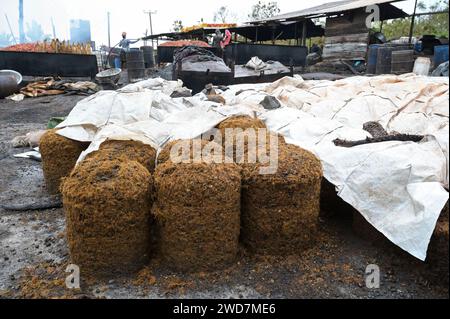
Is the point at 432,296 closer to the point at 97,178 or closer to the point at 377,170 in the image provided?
the point at 377,170

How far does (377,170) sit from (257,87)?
399cm

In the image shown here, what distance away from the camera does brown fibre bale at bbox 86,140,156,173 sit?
117 inches

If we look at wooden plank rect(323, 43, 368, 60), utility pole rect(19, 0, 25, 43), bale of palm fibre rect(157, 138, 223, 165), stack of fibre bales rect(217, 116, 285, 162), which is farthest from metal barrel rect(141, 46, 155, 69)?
utility pole rect(19, 0, 25, 43)

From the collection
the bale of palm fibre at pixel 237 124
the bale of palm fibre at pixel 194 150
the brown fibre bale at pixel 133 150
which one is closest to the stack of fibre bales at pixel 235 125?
the bale of palm fibre at pixel 237 124

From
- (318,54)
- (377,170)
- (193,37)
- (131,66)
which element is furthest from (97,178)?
(193,37)

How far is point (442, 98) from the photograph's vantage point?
12.5 feet

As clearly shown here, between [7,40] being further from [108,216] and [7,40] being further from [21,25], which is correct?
[108,216]

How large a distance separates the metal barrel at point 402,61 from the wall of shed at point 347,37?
3000 millimetres

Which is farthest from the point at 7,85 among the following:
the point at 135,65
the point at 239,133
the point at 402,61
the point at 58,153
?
the point at 402,61

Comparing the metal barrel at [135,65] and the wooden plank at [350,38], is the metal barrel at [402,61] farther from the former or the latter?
the metal barrel at [135,65]

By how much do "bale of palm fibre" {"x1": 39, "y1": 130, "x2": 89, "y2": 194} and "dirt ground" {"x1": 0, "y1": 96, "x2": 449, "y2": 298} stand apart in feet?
2.61

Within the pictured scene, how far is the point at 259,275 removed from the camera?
2.43 meters

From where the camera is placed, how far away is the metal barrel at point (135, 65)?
12000 millimetres
